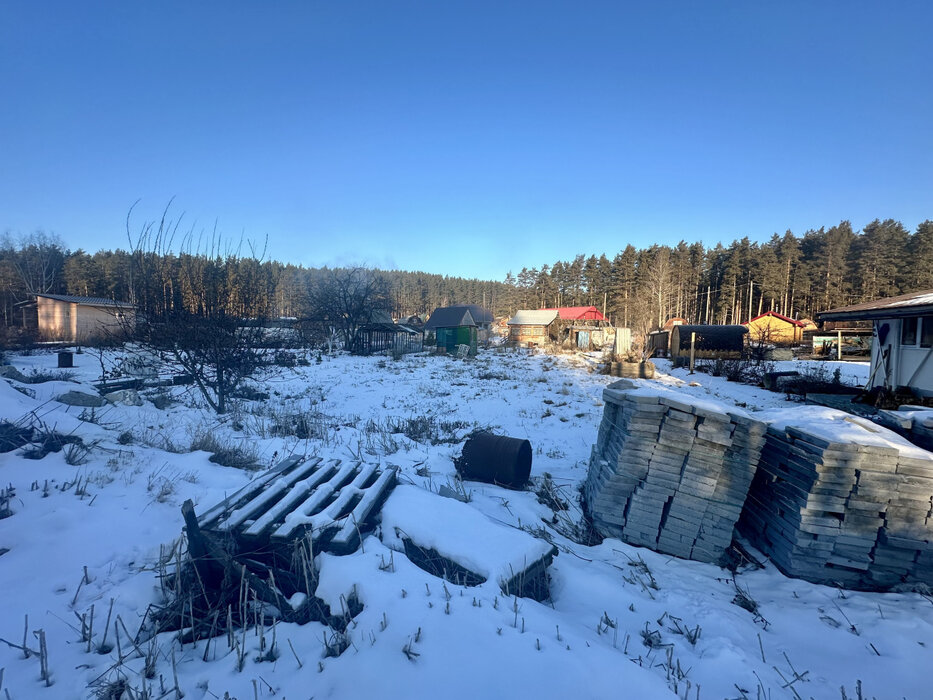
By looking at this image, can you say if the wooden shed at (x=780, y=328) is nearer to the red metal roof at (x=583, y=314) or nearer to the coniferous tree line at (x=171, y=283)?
the red metal roof at (x=583, y=314)

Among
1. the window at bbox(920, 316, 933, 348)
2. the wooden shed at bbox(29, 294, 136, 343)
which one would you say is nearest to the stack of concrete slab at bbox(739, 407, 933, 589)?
the window at bbox(920, 316, 933, 348)

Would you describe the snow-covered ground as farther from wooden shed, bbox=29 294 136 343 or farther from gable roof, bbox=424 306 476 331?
wooden shed, bbox=29 294 136 343

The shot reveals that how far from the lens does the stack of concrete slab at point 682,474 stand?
3953 millimetres

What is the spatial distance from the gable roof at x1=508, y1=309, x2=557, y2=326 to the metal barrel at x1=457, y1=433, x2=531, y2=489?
38.3 metres

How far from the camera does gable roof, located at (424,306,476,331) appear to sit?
123 feet

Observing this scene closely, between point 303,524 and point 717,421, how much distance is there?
3.90m

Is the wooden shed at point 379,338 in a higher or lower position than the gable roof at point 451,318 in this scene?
lower

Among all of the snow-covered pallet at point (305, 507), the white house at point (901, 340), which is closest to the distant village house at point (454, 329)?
the white house at point (901, 340)

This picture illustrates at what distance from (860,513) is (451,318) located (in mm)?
36603

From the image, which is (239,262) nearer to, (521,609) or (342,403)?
(342,403)

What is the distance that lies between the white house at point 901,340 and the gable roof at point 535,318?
30611 mm

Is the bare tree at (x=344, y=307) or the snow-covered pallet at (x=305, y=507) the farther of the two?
the bare tree at (x=344, y=307)

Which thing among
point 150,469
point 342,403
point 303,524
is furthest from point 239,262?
point 303,524

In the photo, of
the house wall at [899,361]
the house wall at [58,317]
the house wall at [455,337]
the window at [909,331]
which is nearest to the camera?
the house wall at [899,361]
